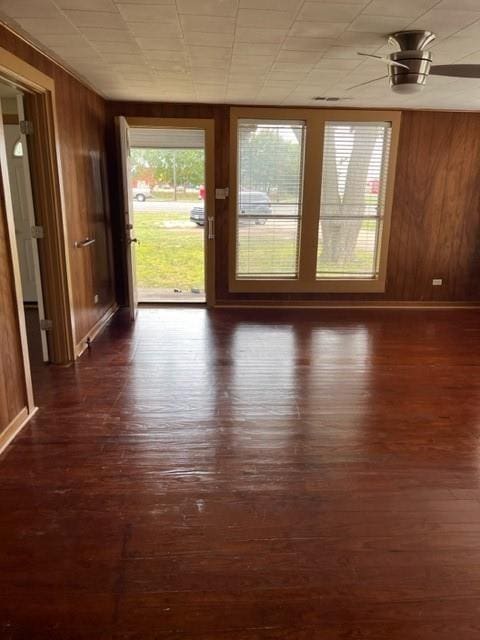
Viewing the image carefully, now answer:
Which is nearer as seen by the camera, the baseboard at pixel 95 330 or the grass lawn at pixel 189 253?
the baseboard at pixel 95 330

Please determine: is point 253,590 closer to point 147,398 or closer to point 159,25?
point 147,398

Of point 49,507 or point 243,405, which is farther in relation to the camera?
point 243,405

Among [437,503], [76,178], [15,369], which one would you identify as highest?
[76,178]

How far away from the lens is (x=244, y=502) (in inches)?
86.0

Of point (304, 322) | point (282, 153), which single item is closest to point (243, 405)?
point (304, 322)

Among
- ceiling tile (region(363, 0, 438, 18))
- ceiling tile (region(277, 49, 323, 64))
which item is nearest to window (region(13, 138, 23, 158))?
ceiling tile (region(277, 49, 323, 64))

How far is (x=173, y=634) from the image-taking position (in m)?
1.53

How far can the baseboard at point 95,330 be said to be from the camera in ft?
13.4

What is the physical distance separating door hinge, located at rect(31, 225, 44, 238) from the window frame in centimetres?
250

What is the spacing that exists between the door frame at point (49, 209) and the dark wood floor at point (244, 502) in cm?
35

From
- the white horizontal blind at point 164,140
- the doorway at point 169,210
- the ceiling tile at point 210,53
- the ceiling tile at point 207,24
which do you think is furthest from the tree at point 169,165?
the ceiling tile at point 207,24

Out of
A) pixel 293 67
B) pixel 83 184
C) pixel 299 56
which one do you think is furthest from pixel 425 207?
pixel 83 184

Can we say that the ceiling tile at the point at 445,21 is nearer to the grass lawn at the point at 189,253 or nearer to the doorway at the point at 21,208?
the grass lawn at the point at 189,253

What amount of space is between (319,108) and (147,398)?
154 inches
